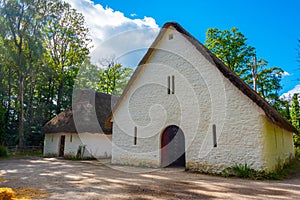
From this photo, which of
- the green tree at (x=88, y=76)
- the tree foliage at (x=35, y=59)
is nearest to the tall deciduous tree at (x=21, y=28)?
the tree foliage at (x=35, y=59)

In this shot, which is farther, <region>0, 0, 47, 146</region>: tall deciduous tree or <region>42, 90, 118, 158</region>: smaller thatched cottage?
<region>0, 0, 47, 146</region>: tall deciduous tree

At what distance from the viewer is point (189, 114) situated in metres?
9.80

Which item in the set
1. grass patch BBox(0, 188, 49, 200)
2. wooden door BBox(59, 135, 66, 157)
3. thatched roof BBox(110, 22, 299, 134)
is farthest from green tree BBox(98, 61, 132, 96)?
grass patch BBox(0, 188, 49, 200)

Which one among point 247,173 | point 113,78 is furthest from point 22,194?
point 113,78

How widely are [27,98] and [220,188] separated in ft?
95.2

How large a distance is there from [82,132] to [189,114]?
10.2m

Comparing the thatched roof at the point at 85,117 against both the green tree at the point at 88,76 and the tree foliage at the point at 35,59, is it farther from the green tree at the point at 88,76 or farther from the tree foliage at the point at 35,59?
the green tree at the point at 88,76

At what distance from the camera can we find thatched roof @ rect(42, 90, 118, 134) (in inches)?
686

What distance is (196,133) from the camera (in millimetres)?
9430

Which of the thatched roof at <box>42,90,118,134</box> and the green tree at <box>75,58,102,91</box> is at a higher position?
the green tree at <box>75,58,102,91</box>

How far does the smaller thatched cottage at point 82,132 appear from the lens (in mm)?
17125

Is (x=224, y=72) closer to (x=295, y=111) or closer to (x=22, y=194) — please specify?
(x=22, y=194)

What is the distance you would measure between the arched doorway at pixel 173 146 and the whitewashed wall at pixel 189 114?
0.56 m

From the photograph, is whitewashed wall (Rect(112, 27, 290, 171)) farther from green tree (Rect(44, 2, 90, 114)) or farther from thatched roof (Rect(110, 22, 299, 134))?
green tree (Rect(44, 2, 90, 114))
